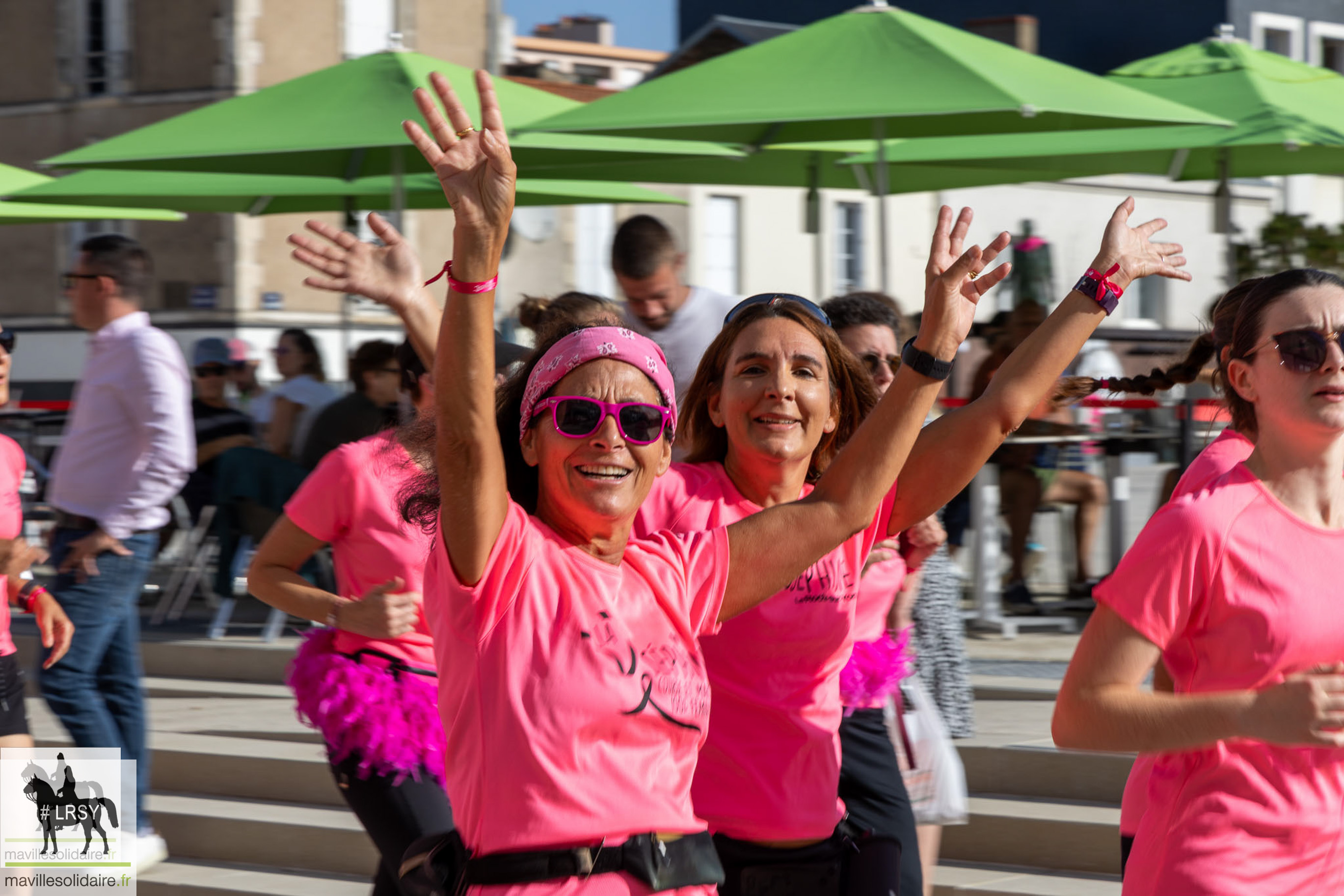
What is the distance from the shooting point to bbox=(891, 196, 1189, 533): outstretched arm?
3189mm

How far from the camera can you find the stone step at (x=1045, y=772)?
586 cm

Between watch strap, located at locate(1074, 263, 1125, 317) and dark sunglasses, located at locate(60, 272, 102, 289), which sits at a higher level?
dark sunglasses, located at locate(60, 272, 102, 289)

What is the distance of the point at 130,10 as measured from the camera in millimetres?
27672

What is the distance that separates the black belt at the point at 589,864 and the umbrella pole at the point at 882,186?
4699mm

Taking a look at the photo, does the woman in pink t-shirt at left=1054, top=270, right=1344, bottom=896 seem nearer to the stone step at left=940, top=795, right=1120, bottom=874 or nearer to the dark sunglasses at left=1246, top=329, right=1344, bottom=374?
the dark sunglasses at left=1246, top=329, right=1344, bottom=374

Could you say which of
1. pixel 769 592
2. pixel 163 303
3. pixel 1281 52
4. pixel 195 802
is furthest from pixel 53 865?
pixel 1281 52

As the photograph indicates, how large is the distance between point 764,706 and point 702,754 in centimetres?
15

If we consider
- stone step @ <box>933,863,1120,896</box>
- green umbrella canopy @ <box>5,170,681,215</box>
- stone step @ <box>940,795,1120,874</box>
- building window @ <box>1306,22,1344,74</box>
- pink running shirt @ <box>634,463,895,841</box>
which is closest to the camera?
pink running shirt @ <box>634,463,895,841</box>

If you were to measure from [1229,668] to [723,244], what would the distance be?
77.5ft

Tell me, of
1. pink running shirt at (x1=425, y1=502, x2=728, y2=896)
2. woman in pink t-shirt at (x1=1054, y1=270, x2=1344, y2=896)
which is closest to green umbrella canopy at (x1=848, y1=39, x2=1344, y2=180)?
woman in pink t-shirt at (x1=1054, y1=270, x2=1344, y2=896)

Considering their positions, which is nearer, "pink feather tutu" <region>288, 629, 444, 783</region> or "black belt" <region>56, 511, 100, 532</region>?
"pink feather tutu" <region>288, 629, 444, 783</region>

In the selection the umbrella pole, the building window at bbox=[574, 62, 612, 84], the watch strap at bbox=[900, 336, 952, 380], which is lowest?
the watch strap at bbox=[900, 336, 952, 380]

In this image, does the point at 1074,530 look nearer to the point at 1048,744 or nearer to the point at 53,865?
the point at 1048,744

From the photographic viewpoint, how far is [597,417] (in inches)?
105
